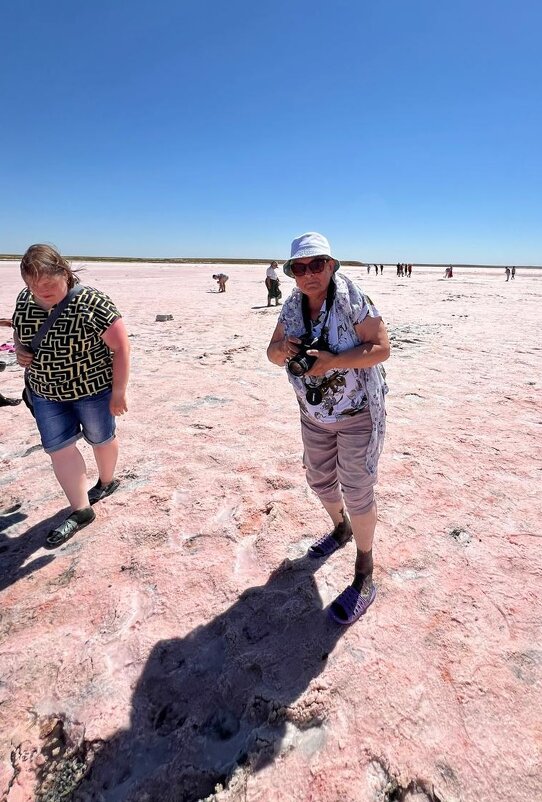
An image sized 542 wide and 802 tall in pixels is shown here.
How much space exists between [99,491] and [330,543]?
73.5 inches

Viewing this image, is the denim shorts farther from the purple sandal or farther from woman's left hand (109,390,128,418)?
the purple sandal

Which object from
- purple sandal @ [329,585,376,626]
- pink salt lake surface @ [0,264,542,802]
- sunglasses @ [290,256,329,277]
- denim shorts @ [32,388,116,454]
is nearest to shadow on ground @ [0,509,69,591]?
pink salt lake surface @ [0,264,542,802]

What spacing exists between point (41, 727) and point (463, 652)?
1918 mm

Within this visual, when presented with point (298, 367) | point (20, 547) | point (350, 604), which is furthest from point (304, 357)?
point (20, 547)

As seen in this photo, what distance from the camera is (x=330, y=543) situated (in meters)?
2.68

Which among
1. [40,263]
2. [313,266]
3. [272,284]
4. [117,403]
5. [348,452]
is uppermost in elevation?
[272,284]

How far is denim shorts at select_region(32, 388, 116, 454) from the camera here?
2672mm

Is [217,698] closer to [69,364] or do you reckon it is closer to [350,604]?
[350,604]

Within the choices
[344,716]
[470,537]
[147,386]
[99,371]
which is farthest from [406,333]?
[344,716]

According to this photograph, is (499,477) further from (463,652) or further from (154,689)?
(154,689)

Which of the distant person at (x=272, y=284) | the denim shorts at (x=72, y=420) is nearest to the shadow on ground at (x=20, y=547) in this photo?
the denim shorts at (x=72, y=420)

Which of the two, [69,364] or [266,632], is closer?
[266,632]

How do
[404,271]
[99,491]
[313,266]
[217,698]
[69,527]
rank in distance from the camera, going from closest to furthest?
[217,698] → [313,266] → [69,527] → [99,491] → [404,271]

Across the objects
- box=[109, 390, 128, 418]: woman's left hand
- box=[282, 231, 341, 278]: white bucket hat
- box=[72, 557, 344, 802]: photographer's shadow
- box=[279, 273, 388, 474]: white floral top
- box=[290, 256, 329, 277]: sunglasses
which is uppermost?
box=[282, 231, 341, 278]: white bucket hat
